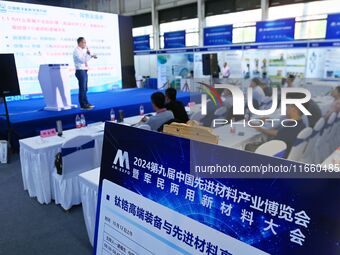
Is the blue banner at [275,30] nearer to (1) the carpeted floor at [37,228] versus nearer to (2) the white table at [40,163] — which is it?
(2) the white table at [40,163]

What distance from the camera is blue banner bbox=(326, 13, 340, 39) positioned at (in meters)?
6.51

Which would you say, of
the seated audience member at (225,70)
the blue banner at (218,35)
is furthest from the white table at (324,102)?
the seated audience member at (225,70)

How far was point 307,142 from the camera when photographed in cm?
272

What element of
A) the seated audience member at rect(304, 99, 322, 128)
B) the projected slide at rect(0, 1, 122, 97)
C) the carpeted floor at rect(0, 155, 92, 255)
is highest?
the projected slide at rect(0, 1, 122, 97)

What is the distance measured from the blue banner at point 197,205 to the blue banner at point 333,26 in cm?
737

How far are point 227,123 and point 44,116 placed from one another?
125 inches

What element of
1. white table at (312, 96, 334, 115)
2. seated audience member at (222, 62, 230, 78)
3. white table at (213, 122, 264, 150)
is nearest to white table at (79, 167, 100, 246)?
white table at (213, 122, 264, 150)

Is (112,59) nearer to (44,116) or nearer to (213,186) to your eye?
(44,116)

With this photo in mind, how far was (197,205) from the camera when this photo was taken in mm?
716

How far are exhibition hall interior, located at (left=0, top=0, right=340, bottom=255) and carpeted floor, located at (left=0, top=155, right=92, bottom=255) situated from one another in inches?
0.6

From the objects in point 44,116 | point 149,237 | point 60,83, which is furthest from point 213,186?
point 60,83

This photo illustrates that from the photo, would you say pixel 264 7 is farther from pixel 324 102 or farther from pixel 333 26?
pixel 324 102

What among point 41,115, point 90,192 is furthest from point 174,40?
point 90,192

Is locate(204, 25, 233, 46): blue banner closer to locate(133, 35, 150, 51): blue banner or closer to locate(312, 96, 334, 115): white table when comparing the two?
locate(133, 35, 150, 51): blue banner
